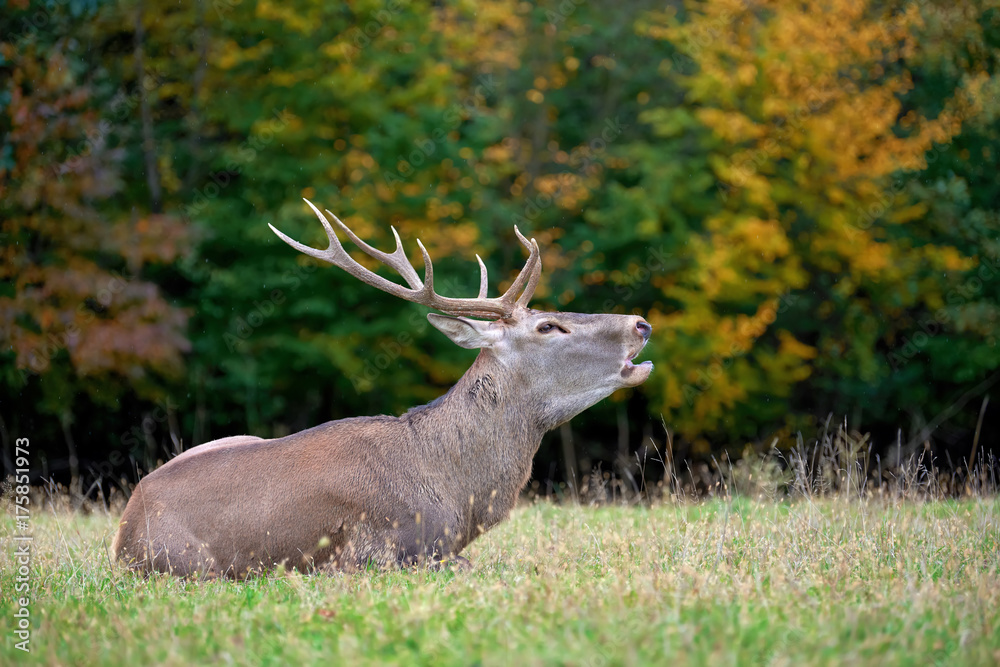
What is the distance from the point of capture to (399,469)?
19.1 ft

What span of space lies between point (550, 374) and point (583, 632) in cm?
265

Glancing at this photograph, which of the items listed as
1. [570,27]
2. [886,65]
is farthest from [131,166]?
[886,65]

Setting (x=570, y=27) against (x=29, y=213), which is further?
(x=570, y=27)

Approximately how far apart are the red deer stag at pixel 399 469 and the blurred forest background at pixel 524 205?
8.12 metres

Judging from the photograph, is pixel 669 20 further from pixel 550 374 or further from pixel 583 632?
pixel 583 632

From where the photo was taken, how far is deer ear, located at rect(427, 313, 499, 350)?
613 cm

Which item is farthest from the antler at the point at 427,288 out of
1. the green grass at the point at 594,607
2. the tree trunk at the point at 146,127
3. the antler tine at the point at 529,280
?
the tree trunk at the point at 146,127

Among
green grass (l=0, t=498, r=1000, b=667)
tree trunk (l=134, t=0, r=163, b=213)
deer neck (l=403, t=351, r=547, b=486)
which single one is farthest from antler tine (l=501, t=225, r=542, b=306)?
tree trunk (l=134, t=0, r=163, b=213)

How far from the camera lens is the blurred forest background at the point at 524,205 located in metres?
14.7

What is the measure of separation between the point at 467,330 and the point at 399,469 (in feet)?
2.98

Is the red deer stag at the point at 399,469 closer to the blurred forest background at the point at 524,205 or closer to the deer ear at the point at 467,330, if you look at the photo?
the deer ear at the point at 467,330

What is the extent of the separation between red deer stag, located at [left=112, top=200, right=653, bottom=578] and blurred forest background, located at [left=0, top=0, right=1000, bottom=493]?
26.6ft

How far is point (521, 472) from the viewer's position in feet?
19.6

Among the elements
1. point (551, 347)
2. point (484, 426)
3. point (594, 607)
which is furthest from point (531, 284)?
point (594, 607)
